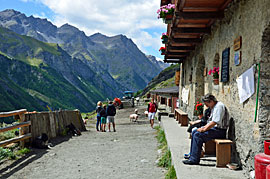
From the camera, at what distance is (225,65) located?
5992mm

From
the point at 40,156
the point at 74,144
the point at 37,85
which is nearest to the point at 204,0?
the point at 40,156

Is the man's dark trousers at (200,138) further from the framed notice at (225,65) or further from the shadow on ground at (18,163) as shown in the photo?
the shadow on ground at (18,163)

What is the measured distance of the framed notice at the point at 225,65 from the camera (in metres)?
5.85

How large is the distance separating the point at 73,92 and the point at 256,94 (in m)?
181

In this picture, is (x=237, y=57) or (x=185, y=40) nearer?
(x=237, y=57)

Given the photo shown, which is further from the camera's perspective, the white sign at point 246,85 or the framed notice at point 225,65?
the framed notice at point 225,65

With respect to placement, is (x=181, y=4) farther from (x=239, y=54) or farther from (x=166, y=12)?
(x=166, y=12)

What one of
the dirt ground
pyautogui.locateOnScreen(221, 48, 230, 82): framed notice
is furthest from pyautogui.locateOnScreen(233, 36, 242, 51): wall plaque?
the dirt ground

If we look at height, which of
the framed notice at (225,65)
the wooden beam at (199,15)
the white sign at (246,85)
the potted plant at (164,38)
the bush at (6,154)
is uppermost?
the potted plant at (164,38)

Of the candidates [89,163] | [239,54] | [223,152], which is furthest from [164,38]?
[223,152]

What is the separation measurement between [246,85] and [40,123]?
27.0ft

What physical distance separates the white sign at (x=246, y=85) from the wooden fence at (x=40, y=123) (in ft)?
22.4

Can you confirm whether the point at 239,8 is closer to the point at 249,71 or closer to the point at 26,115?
the point at 249,71

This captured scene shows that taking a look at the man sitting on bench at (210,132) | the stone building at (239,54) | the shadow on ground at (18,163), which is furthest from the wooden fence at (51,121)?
the man sitting on bench at (210,132)
